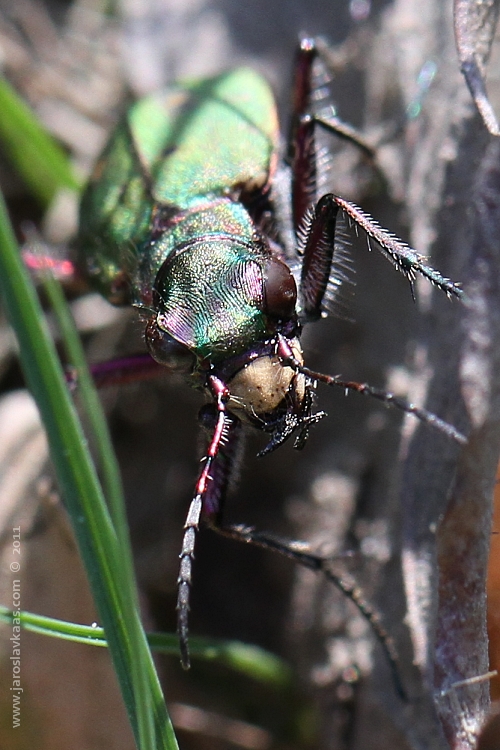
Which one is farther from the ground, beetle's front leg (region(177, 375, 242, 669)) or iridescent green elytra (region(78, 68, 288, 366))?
iridescent green elytra (region(78, 68, 288, 366))

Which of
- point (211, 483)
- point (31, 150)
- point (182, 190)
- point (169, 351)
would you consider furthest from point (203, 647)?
point (31, 150)

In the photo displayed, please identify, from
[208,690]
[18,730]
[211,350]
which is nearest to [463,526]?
[211,350]

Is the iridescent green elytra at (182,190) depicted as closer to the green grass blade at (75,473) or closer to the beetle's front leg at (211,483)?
the beetle's front leg at (211,483)

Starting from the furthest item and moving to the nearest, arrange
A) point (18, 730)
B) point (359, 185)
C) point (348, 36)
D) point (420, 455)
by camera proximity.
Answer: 1. point (348, 36)
2. point (359, 185)
3. point (18, 730)
4. point (420, 455)

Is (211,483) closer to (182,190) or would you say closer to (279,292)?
(279,292)

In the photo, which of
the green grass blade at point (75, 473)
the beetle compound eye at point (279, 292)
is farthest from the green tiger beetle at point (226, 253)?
the green grass blade at point (75, 473)

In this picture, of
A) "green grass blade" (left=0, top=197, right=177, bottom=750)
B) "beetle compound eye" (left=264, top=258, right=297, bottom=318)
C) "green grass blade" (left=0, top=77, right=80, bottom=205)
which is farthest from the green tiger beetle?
"green grass blade" (left=0, top=77, right=80, bottom=205)

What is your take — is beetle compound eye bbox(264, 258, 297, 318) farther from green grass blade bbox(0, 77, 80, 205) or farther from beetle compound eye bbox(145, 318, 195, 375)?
green grass blade bbox(0, 77, 80, 205)

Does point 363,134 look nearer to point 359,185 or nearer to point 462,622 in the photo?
point 359,185
